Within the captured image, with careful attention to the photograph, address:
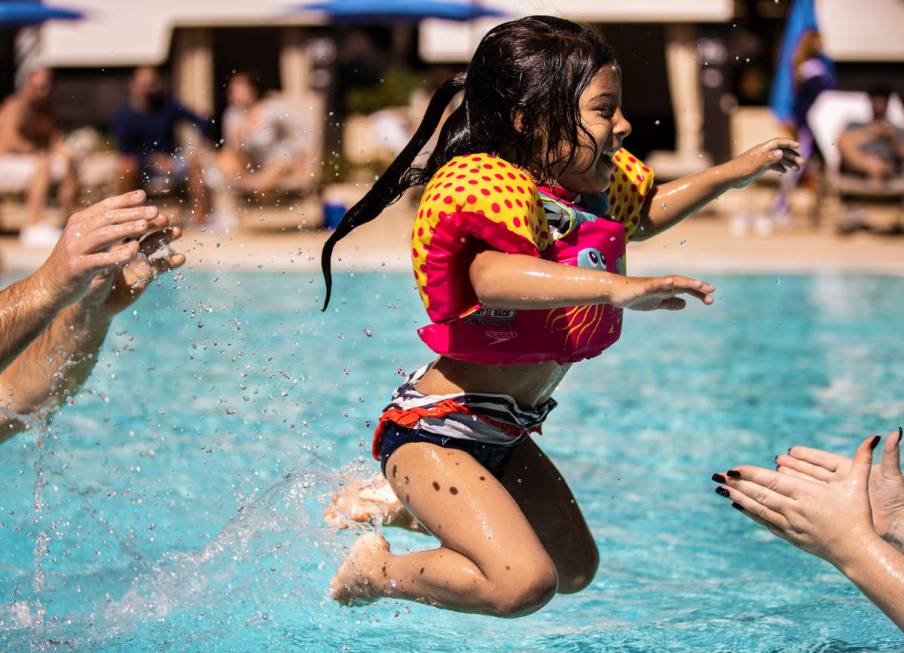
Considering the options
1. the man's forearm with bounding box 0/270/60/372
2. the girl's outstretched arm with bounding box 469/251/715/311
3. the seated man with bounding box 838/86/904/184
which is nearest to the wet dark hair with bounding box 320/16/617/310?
the girl's outstretched arm with bounding box 469/251/715/311

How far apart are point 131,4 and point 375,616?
14.2 m

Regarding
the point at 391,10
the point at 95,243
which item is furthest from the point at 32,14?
the point at 95,243

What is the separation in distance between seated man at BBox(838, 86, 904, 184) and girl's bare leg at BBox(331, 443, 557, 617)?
972 cm

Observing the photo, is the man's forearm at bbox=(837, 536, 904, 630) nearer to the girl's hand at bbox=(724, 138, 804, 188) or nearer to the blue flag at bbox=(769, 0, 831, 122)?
the girl's hand at bbox=(724, 138, 804, 188)

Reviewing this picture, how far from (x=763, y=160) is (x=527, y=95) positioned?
84 cm

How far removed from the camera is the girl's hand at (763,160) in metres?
3.55

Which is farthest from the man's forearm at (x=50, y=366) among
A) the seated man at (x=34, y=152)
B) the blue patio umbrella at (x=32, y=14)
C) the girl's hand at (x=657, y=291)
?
the blue patio umbrella at (x=32, y=14)

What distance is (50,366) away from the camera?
376 centimetres

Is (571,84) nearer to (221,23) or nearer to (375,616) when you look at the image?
(375,616)

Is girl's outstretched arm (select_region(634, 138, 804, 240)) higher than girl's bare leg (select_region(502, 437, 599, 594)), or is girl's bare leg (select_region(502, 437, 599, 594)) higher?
girl's outstretched arm (select_region(634, 138, 804, 240))

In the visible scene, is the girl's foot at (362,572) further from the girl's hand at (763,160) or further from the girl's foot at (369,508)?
the girl's hand at (763,160)

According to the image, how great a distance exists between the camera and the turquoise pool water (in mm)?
3816

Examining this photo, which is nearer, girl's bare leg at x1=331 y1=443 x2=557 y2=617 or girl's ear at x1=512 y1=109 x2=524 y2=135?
girl's bare leg at x1=331 y1=443 x2=557 y2=617

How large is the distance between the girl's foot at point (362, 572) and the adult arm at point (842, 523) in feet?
3.68
